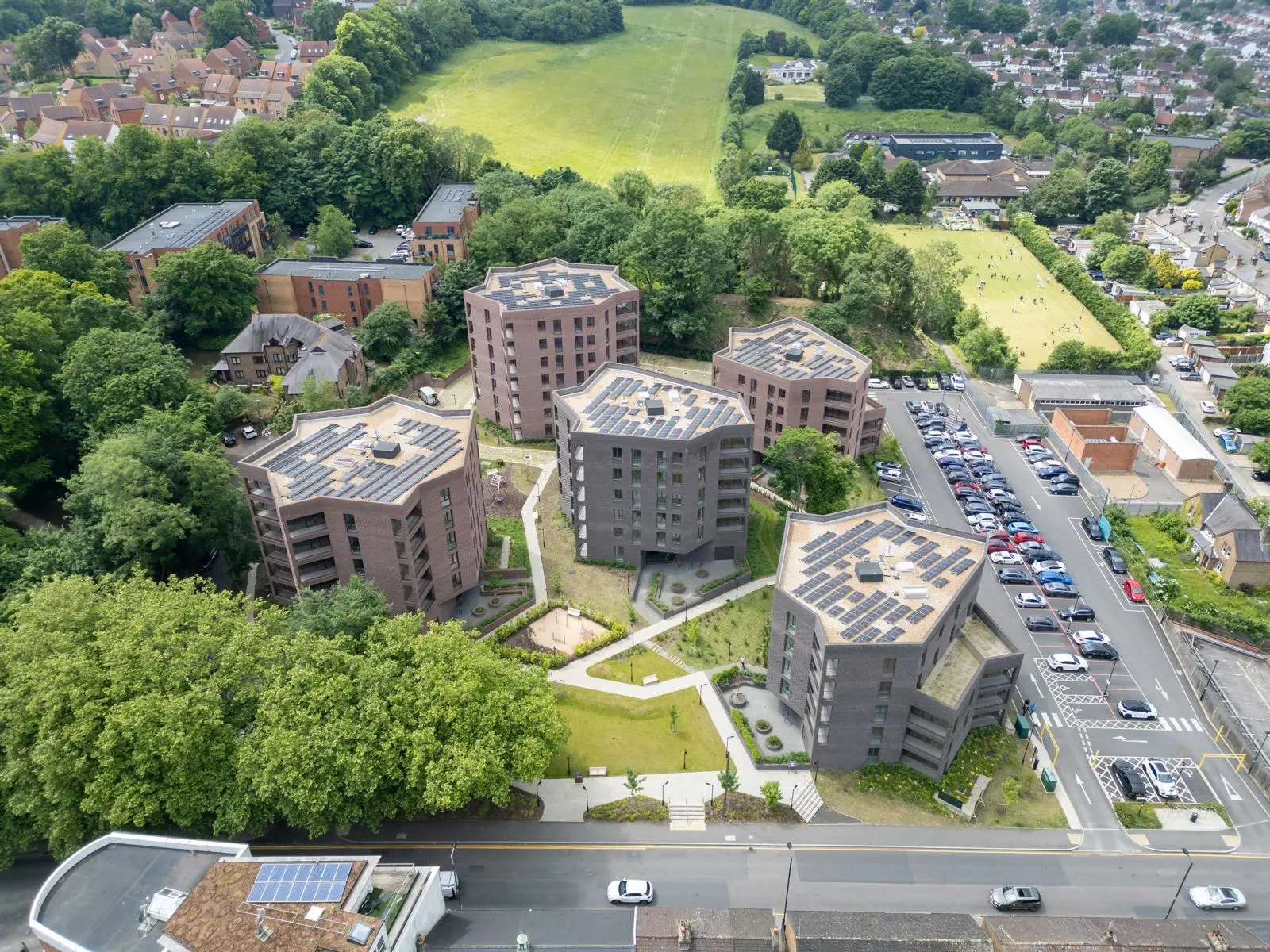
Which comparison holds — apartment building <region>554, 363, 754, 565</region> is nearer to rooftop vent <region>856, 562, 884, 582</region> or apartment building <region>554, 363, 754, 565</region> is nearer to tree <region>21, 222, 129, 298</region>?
rooftop vent <region>856, 562, 884, 582</region>

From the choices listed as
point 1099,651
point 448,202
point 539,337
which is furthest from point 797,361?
point 448,202

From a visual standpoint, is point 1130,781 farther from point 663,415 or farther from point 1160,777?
point 663,415

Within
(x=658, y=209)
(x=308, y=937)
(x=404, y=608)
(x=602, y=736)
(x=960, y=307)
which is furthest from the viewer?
(x=960, y=307)

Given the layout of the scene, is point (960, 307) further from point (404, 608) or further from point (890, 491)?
point (404, 608)

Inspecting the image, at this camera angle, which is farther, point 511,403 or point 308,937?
point 511,403

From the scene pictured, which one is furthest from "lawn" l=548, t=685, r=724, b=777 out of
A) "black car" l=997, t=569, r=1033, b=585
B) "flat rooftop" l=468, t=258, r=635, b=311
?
"flat rooftop" l=468, t=258, r=635, b=311

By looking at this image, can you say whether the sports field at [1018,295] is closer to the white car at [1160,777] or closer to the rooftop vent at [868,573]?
the white car at [1160,777]

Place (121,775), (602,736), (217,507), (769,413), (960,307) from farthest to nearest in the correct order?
(960,307)
(769,413)
(217,507)
(602,736)
(121,775)

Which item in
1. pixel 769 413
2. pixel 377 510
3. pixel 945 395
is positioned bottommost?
pixel 945 395

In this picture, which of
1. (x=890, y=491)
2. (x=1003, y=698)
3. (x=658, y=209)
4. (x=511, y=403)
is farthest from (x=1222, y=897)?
(x=658, y=209)
